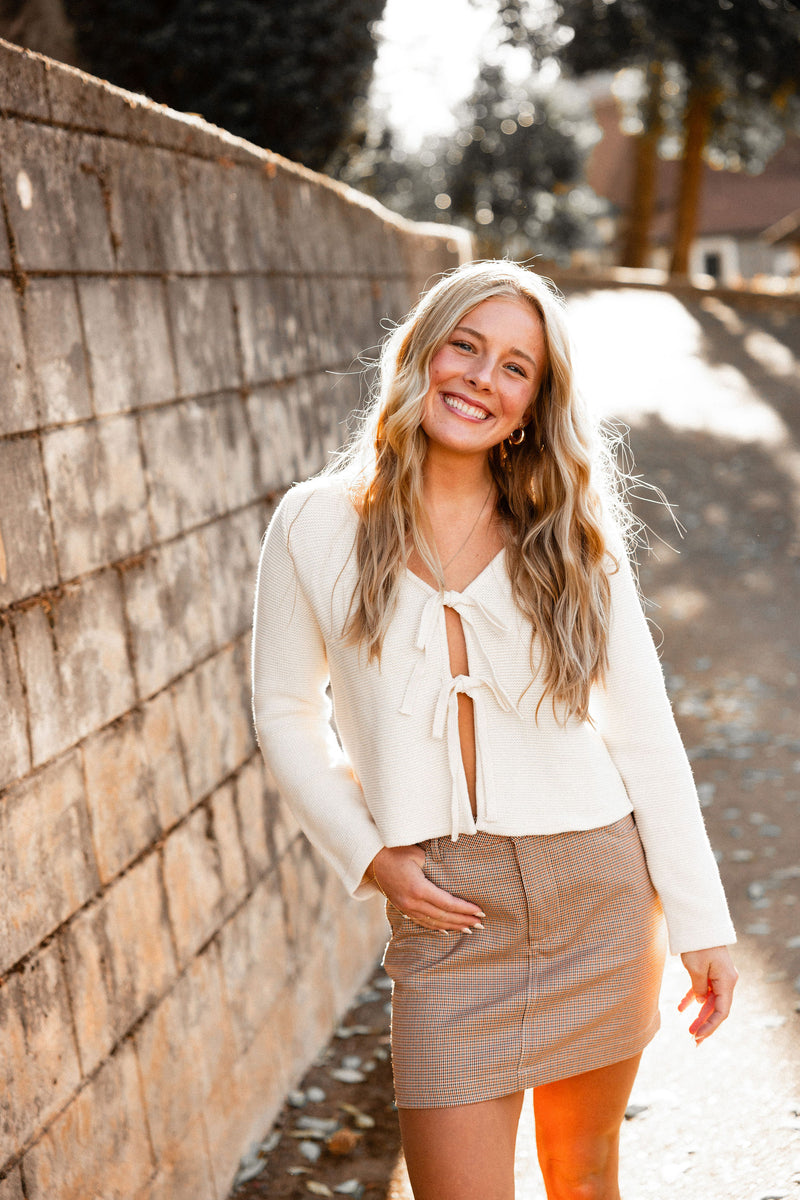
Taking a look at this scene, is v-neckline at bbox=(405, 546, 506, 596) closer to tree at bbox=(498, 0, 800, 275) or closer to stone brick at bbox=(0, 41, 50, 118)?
stone brick at bbox=(0, 41, 50, 118)

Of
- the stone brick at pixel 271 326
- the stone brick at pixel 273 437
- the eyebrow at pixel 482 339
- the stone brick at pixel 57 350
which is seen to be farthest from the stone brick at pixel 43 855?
the stone brick at pixel 271 326

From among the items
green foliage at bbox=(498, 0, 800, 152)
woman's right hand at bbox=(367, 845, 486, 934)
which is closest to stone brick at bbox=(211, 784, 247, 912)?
woman's right hand at bbox=(367, 845, 486, 934)

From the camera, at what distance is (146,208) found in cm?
317

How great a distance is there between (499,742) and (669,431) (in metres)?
12.0

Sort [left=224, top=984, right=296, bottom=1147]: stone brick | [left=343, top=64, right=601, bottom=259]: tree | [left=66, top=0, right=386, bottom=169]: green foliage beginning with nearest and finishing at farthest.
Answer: [left=224, top=984, right=296, bottom=1147]: stone brick, [left=66, top=0, right=386, bottom=169]: green foliage, [left=343, top=64, right=601, bottom=259]: tree

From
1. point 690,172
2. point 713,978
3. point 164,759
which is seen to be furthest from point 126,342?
point 690,172

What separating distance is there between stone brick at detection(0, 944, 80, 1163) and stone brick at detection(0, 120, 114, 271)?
1.45 metres

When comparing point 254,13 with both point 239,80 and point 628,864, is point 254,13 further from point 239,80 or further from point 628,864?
point 628,864

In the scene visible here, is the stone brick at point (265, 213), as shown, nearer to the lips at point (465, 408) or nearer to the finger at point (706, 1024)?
the lips at point (465, 408)


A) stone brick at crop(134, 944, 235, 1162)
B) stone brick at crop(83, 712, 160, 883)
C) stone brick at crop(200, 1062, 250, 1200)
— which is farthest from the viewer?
stone brick at crop(200, 1062, 250, 1200)

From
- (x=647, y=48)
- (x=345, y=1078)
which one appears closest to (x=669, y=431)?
(x=647, y=48)

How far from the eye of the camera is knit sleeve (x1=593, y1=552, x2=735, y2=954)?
227 centimetres

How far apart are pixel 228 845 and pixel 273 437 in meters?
1.45

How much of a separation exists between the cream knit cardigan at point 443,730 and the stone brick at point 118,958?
65 centimetres
